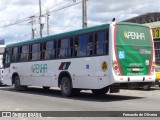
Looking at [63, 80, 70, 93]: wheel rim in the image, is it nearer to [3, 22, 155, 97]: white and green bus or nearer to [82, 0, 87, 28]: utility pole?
[3, 22, 155, 97]: white and green bus

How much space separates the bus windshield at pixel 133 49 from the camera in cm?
1530

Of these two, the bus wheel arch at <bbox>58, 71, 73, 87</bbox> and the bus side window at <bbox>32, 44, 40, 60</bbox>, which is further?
the bus side window at <bbox>32, 44, 40, 60</bbox>

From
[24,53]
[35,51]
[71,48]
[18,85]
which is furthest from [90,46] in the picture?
[18,85]

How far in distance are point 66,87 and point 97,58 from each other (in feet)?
9.93

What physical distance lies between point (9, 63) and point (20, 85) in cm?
207

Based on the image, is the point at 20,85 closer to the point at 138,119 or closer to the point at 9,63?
the point at 9,63

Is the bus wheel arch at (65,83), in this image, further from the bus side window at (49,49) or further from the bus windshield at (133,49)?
the bus windshield at (133,49)

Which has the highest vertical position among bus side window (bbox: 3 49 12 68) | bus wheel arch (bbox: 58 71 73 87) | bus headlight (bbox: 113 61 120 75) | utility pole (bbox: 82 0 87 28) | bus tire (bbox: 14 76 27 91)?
utility pole (bbox: 82 0 87 28)

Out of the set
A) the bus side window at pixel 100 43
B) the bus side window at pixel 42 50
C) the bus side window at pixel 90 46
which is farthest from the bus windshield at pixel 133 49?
the bus side window at pixel 42 50

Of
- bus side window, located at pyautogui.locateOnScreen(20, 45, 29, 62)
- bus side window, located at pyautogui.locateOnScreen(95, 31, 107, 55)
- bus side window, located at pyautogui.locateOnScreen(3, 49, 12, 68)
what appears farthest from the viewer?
bus side window, located at pyautogui.locateOnScreen(3, 49, 12, 68)

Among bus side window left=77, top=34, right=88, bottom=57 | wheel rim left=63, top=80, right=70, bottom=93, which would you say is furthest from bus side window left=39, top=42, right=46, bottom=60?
bus side window left=77, top=34, right=88, bottom=57

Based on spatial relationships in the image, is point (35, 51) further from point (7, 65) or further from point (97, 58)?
point (97, 58)

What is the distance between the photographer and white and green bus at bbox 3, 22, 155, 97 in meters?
15.2

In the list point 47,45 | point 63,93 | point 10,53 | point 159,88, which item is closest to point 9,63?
point 10,53
